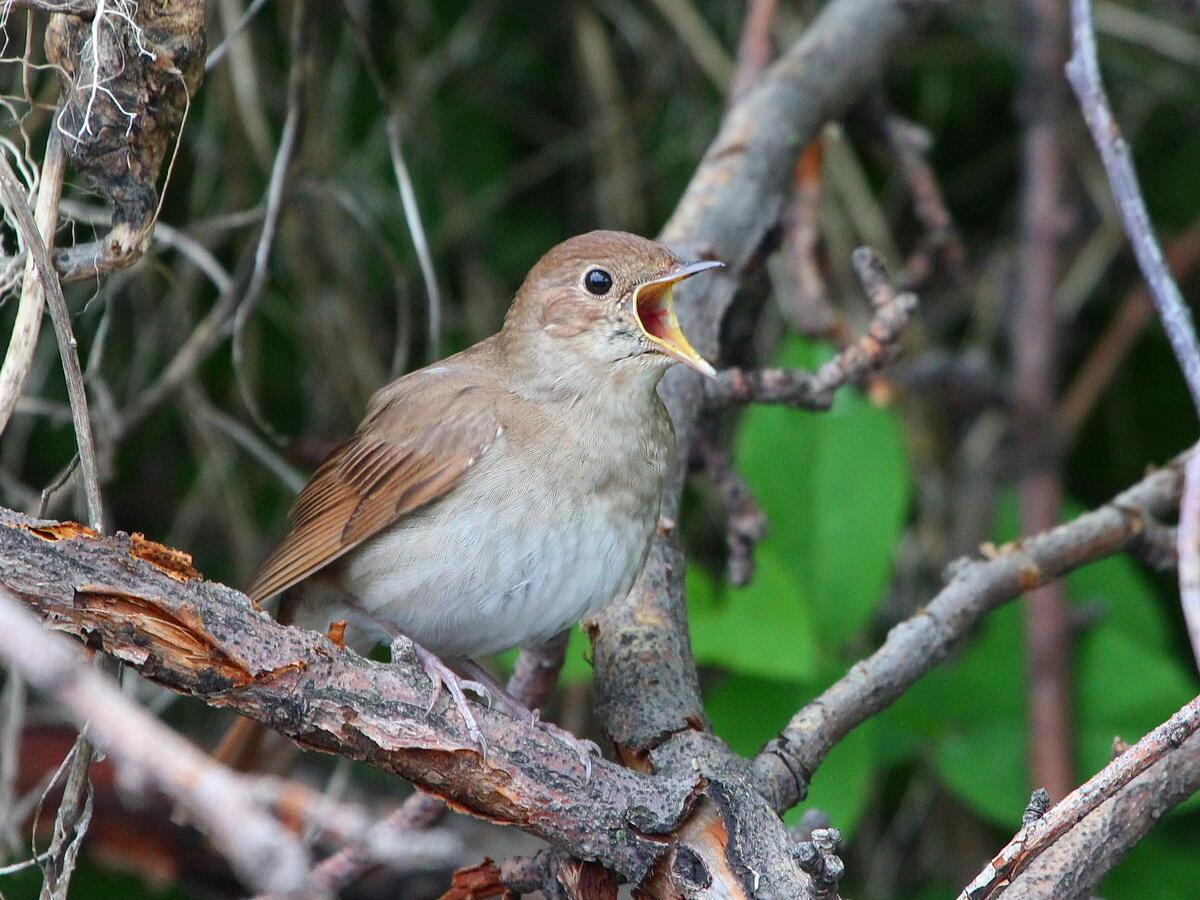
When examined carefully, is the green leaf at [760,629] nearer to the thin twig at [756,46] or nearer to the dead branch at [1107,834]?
the dead branch at [1107,834]

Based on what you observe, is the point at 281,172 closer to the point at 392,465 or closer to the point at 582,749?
the point at 392,465

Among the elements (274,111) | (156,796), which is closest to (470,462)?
(156,796)

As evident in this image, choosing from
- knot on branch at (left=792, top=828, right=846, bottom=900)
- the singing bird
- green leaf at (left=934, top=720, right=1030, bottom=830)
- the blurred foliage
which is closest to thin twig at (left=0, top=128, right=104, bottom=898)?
the singing bird

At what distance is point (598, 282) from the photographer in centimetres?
259

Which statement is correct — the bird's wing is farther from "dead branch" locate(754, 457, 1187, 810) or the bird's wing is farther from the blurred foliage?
"dead branch" locate(754, 457, 1187, 810)

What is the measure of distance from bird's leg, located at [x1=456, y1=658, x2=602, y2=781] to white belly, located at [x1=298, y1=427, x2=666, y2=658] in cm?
13

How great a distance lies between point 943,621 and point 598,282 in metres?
0.86

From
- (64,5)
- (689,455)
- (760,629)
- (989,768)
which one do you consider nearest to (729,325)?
(689,455)

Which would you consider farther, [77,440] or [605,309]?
[605,309]

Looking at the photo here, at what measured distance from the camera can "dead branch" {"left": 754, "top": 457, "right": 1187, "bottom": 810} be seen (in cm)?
207

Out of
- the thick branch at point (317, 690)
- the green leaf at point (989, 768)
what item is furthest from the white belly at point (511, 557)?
the green leaf at point (989, 768)

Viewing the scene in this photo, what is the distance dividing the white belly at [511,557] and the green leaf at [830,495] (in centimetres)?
75

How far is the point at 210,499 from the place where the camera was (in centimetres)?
370

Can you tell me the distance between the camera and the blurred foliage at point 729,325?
10.3ft
